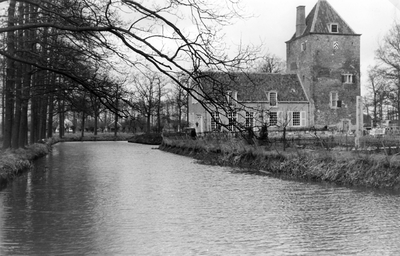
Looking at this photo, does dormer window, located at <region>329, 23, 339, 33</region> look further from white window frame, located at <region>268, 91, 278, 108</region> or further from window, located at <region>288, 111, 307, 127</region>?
window, located at <region>288, 111, 307, 127</region>

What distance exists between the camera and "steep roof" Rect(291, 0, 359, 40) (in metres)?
51.6

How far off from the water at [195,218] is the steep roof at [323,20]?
3761 centimetres

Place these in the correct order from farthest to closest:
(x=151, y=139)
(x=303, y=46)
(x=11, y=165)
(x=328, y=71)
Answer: (x=151, y=139)
(x=303, y=46)
(x=328, y=71)
(x=11, y=165)

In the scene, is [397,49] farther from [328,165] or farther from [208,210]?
[208,210]

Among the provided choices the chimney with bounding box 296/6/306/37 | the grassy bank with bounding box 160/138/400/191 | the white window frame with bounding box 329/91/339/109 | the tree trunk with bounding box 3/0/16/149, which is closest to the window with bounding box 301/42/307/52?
the chimney with bounding box 296/6/306/37

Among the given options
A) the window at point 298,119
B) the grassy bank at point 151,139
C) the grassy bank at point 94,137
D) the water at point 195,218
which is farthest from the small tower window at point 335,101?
the water at point 195,218

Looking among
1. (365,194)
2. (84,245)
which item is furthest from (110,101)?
(365,194)

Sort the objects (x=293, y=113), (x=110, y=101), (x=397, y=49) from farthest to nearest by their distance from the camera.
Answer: (x=293, y=113), (x=397, y=49), (x=110, y=101)

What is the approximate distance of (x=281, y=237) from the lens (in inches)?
329

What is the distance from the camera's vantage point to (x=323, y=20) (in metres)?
52.1

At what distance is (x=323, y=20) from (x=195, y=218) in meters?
45.5

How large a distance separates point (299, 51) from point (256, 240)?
47.8 m

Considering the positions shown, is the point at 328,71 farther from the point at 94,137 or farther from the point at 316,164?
the point at 316,164

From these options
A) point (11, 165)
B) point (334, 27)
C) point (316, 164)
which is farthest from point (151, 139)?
point (316, 164)
